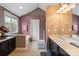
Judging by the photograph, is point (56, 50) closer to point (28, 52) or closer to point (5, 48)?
point (5, 48)

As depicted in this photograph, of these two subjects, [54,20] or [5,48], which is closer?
[5,48]

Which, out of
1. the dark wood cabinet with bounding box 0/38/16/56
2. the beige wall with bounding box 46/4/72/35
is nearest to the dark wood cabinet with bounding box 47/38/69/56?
the beige wall with bounding box 46/4/72/35

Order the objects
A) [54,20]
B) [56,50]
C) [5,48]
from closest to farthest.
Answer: [56,50]
[5,48]
[54,20]

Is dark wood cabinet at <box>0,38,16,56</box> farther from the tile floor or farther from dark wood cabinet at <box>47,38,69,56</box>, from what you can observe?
dark wood cabinet at <box>47,38,69,56</box>

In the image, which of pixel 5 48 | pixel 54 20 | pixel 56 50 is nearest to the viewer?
pixel 56 50

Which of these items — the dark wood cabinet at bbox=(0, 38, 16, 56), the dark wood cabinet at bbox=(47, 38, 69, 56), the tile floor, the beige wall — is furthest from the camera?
the beige wall

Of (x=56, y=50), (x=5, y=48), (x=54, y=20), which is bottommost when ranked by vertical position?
(x=5, y=48)

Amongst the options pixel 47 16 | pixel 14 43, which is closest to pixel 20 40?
pixel 14 43

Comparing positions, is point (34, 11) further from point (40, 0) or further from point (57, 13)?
point (40, 0)

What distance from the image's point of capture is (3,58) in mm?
1015

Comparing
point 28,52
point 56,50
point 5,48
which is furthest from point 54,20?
point 56,50

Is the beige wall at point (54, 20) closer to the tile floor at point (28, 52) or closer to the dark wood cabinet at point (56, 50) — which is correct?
the tile floor at point (28, 52)

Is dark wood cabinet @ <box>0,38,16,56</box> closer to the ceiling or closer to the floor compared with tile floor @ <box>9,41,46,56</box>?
closer to the ceiling

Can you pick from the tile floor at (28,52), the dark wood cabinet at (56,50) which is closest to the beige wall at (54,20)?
the tile floor at (28,52)
